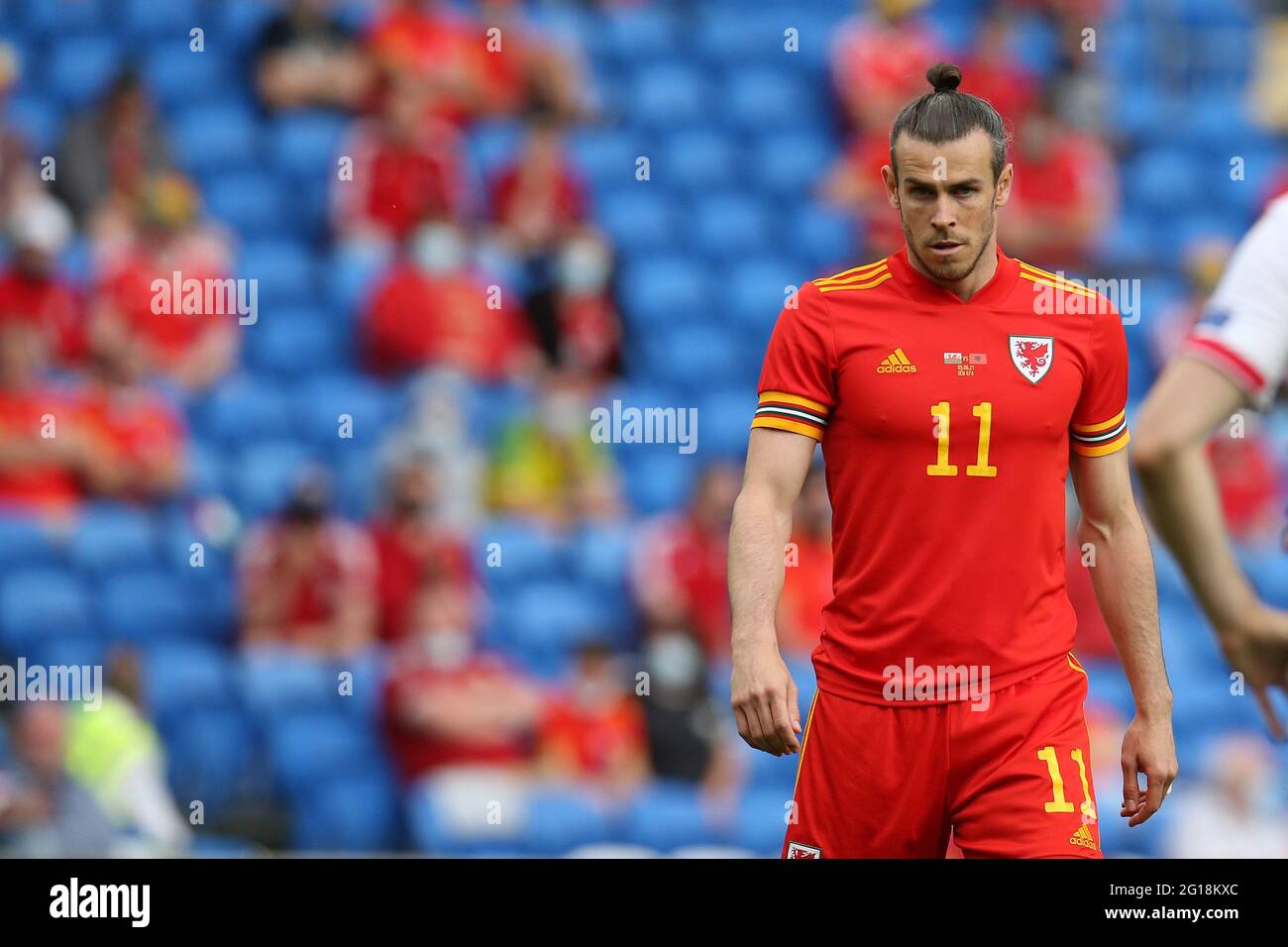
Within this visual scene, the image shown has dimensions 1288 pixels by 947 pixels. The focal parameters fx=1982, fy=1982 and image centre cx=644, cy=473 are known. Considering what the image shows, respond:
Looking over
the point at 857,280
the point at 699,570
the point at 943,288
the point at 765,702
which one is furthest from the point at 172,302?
the point at 765,702

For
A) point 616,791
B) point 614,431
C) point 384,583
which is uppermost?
point 614,431

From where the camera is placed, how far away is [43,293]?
29.1 ft

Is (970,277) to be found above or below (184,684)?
above

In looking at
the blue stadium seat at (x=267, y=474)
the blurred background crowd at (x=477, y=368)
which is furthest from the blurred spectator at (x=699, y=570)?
the blue stadium seat at (x=267, y=474)

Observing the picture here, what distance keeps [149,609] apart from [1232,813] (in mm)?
4472

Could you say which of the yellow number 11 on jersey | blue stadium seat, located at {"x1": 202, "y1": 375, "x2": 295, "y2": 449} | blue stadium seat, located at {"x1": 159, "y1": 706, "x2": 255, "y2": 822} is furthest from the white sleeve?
blue stadium seat, located at {"x1": 202, "y1": 375, "x2": 295, "y2": 449}

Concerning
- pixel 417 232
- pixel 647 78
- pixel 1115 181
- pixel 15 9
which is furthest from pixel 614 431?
pixel 15 9

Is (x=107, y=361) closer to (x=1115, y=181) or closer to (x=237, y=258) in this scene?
(x=237, y=258)

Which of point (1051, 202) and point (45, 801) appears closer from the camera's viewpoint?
point (45, 801)

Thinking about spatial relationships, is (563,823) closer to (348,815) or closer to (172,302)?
(348,815)

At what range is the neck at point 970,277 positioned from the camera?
425 centimetres
